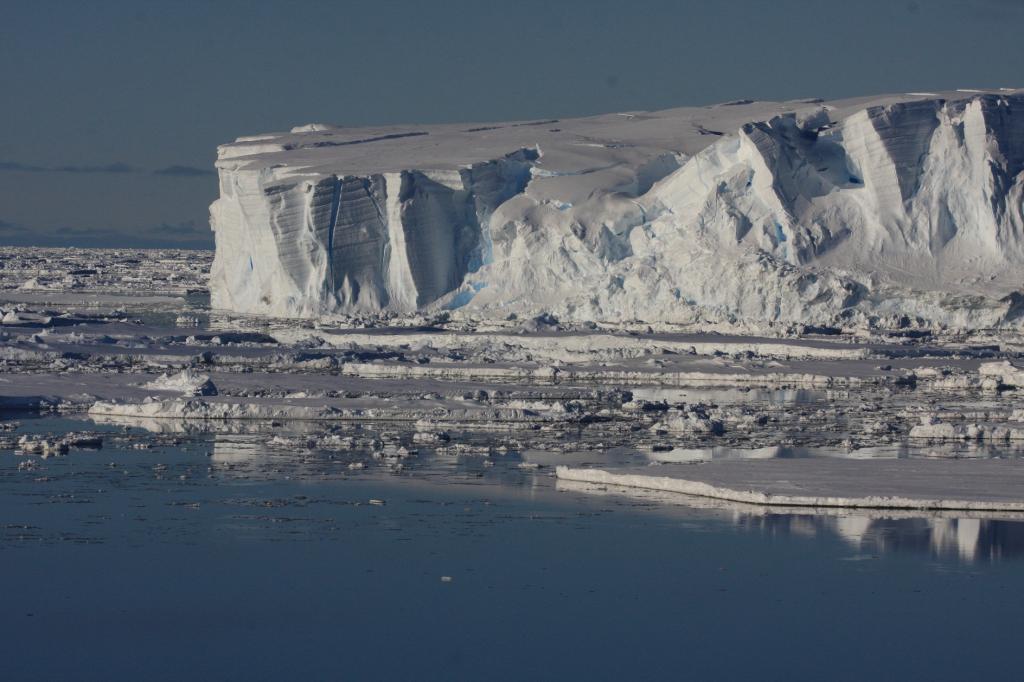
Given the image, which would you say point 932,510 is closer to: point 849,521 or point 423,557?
point 849,521

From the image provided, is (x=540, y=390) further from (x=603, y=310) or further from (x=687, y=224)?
(x=687, y=224)

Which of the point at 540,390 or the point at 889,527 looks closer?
the point at 889,527

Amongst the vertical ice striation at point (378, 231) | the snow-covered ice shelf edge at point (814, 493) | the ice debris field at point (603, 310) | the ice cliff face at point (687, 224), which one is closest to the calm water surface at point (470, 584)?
the snow-covered ice shelf edge at point (814, 493)

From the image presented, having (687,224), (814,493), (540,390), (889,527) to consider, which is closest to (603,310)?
(687,224)

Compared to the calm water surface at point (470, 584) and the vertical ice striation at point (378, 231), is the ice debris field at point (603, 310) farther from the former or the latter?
the calm water surface at point (470, 584)

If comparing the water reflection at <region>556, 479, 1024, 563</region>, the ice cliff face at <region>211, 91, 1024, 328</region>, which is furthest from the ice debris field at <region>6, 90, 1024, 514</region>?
the water reflection at <region>556, 479, 1024, 563</region>

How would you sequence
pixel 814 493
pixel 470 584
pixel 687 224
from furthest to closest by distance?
pixel 687 224
pixel 814 493
pixel 470 584

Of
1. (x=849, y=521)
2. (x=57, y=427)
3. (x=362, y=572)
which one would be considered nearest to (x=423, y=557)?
(x=362, y=572)

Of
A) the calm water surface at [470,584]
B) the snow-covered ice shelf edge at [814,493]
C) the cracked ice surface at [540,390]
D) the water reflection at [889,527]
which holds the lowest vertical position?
the calm water surface at [470,584]

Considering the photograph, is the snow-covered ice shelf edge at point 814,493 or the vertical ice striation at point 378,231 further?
the vertical ice striation at point 378,231
